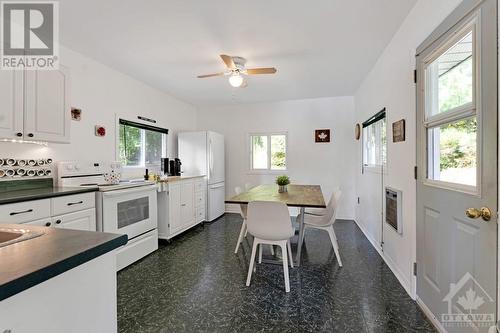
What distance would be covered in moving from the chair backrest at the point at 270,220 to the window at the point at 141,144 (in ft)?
8.11

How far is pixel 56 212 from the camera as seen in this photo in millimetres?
2141

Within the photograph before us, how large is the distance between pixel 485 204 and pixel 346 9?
183 cm

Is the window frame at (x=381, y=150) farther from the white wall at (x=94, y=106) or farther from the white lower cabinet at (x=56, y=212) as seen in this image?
the white wall at (x=94, y=106)

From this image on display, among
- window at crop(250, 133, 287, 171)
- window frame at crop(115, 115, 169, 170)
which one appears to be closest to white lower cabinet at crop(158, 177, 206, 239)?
window frame at crop(115, 115, 169, 170)

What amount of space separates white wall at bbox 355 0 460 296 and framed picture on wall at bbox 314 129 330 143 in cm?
175

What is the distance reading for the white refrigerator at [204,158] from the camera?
4793 millimetres

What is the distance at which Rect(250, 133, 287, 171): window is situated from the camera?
540 cm

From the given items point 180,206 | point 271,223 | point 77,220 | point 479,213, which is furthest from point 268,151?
point 479,213

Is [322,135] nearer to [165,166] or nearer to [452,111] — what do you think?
[165,166]

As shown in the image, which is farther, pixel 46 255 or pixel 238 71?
pixel 238 71

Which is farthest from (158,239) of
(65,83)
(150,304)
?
(65,83)

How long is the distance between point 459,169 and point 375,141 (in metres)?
2.09

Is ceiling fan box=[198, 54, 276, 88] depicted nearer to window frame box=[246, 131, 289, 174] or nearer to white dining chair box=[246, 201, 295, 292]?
white dining chair box=[246, 201, 295, 292]

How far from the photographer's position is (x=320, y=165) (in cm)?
514
